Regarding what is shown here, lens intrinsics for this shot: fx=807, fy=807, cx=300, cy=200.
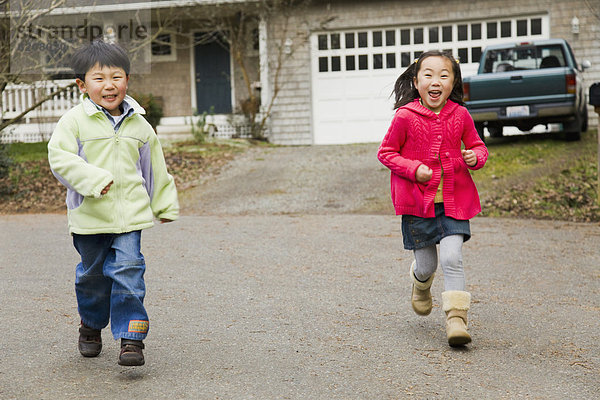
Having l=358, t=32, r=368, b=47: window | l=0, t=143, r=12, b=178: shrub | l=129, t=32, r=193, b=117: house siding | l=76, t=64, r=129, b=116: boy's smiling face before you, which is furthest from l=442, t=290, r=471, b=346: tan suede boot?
l=129, t=32, r=193, b=117: house siding

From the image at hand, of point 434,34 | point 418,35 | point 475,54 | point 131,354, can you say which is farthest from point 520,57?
A: point 131,354

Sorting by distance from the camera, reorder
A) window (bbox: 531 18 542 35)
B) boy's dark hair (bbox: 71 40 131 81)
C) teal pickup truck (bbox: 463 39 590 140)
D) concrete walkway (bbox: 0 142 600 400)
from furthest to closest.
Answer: window (bbox: 531 18 542 35)
teal pickup truck (bbox: 463 39 590 140)
boy's dark hair (bbox: 71 40 131 81)
concrete walkway (bbox: 0 142 600 400)

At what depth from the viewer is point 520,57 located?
564 inches

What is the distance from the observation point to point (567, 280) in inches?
243

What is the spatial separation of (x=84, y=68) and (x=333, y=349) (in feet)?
6.13

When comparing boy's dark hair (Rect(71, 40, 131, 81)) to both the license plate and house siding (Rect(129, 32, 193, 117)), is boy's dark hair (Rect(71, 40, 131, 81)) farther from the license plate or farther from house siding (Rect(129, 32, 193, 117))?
house siding (Rect(129, 32, 193, 117))

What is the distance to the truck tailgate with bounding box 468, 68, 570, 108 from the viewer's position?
522 inches

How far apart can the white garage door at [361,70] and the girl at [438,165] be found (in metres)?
13.8

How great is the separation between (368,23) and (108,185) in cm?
1518

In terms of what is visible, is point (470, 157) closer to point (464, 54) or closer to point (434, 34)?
point (464, 54)

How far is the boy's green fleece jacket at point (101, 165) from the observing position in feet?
12.2

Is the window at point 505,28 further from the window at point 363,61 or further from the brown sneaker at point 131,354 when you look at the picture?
the brown sneaker at point 131,354

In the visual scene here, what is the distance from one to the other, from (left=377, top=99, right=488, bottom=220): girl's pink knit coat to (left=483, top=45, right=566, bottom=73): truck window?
404 inches

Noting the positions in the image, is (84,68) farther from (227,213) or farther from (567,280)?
(227,213)
